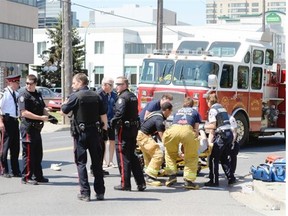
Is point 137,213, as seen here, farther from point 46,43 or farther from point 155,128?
point 46,43

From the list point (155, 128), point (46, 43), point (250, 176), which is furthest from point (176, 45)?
point (46, 43)

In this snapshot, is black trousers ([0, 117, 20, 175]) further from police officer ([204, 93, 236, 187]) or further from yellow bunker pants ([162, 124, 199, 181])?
police officer ([204, 93, 236, 187])

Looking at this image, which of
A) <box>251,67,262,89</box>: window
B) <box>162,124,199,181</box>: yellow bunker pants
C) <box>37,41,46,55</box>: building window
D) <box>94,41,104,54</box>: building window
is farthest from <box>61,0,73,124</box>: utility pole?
<box>37,41,46,55</box>: building window

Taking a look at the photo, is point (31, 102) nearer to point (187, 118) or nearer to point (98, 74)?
point (187, 118)

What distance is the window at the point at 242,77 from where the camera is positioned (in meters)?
18.6

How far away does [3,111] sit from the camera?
1230cm

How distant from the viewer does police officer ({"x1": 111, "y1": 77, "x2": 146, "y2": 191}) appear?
10906 millimetres

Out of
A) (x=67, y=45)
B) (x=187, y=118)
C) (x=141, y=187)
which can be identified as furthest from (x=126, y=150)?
(x=67, y=45)

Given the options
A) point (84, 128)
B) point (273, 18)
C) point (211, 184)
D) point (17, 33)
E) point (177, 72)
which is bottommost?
point (211, 184)

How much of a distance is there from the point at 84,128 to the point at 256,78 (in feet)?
33.3

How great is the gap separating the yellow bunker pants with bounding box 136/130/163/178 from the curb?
1.77m

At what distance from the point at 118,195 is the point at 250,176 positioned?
163 inches

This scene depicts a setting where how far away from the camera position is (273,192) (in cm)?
1084

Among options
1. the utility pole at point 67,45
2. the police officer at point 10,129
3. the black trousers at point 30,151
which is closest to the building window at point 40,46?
the utility pole at point 67,45
